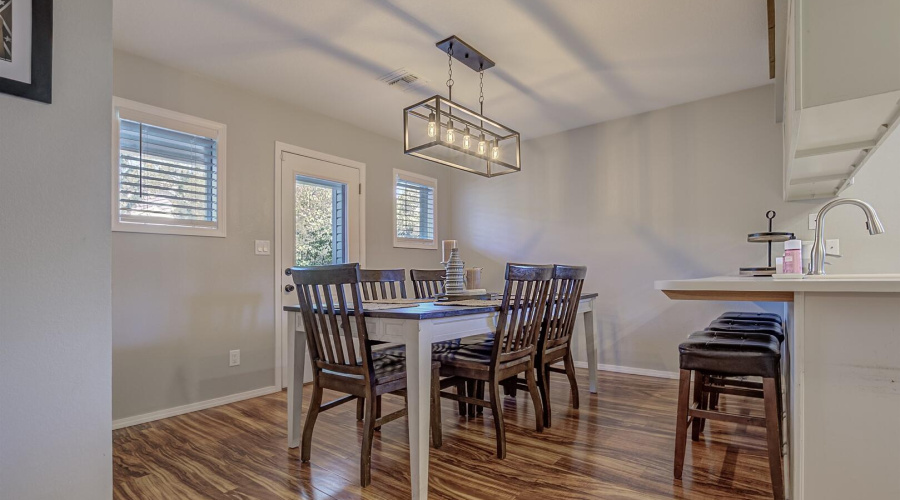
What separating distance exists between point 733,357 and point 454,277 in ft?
4.89

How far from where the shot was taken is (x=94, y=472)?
1.22 m

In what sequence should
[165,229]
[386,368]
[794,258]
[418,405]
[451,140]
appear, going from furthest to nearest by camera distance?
[165,229]
[451,140]
[386,368]
[794,258]
[418,405]

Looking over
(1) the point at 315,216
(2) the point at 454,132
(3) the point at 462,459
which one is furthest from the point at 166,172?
(3) the point at 462,459

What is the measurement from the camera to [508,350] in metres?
2.31

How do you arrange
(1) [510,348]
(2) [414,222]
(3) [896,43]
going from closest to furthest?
1. (3) [896,43]
2. (1) [510,348]
3. (2) [414,222]

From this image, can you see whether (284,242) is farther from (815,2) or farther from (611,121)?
(815,2)

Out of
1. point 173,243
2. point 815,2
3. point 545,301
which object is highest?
point 815,2

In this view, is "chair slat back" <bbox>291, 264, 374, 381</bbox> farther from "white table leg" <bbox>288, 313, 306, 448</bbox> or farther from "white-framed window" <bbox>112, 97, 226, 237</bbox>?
"white-framed window" <bbox>112, 97, 226, 237</bbox>

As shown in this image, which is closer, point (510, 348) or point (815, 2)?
point (815, 2)

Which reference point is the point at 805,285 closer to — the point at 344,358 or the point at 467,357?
the point at 467,357

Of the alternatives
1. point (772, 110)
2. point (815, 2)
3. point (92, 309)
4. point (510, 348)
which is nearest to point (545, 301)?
point (510, 348)

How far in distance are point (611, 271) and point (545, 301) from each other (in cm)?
191

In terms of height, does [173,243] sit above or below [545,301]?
above

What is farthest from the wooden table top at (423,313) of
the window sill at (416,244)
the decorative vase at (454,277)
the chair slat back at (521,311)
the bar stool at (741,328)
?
the window sill at (416,244)
